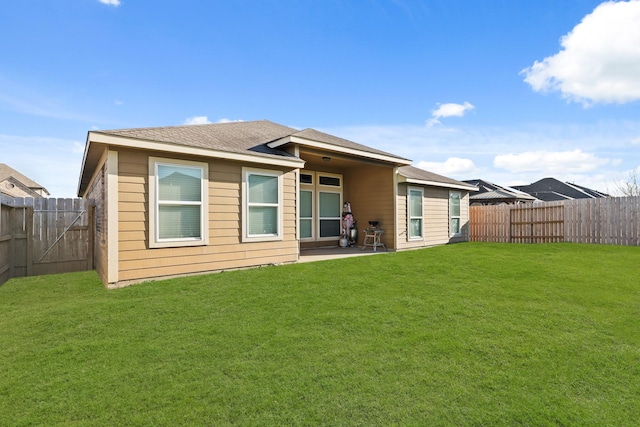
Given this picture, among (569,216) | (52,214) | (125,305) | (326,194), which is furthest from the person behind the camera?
(569,216)

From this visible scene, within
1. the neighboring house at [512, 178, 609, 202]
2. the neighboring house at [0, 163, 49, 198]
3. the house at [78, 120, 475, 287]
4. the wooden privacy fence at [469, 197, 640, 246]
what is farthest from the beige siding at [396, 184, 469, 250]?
the neighboring house at [0, 163, 49, 198]

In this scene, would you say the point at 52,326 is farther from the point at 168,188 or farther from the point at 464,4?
the point at 464,4

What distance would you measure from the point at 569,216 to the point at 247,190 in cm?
1206

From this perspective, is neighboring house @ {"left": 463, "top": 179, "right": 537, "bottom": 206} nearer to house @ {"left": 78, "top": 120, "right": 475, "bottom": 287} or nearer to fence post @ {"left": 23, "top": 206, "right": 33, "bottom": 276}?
house @ {"left": 78, "top": 120, "right": 475, "bottom": 287}

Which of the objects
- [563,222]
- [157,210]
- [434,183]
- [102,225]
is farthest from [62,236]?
[563,222]

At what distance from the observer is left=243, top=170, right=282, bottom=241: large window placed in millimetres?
6547

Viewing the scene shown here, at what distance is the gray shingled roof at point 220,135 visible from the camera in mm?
5500

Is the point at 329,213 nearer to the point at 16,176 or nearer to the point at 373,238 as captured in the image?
the point at 373,238

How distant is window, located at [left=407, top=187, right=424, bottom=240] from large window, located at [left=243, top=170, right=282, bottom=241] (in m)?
5.19

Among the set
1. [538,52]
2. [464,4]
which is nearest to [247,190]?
[464,4]

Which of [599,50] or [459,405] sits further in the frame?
[599,50]

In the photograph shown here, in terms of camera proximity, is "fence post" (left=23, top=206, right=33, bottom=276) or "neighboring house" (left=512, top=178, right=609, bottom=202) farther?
"neighboring house" (left=512, top=178, right=609, bottom=202)

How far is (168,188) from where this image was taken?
18.3 feet

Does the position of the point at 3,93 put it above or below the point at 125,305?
above
